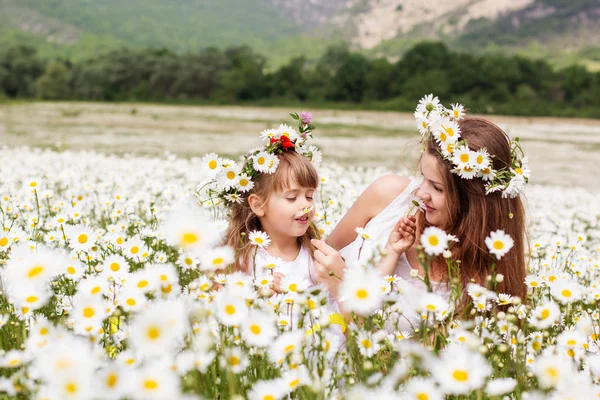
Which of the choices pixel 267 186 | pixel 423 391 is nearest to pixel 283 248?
pixel 267 186

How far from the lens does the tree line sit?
49.5 metres

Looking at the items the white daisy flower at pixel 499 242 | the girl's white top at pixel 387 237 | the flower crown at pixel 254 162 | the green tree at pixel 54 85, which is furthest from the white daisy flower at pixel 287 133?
the green tree at pixel 54 85

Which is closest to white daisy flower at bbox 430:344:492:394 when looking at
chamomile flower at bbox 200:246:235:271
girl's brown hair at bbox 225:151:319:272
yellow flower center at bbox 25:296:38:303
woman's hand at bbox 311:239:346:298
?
chamomile flower at bbox 200:246:235:271

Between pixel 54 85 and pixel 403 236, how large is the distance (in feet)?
225

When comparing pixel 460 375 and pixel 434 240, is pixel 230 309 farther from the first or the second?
pixel 434 240

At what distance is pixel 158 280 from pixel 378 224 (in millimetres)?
2629

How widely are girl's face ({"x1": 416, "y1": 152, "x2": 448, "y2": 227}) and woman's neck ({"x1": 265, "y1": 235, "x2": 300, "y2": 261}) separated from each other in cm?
91

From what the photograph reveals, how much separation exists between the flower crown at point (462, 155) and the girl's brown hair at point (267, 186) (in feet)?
2.47

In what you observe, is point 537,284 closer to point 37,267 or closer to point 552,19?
point 37,267

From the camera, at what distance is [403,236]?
3.60 metres

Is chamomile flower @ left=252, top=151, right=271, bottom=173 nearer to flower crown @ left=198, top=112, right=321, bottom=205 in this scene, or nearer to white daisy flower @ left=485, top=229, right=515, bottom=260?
flower crown @ left=198, top=112, right=321, bottom=205

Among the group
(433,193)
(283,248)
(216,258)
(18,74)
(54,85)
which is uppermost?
(18,74)

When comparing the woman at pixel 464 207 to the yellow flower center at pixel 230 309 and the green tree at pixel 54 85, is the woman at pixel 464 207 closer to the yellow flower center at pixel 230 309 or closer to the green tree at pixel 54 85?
the yellow flower center at pixel 230 309

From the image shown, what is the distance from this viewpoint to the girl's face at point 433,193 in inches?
137
